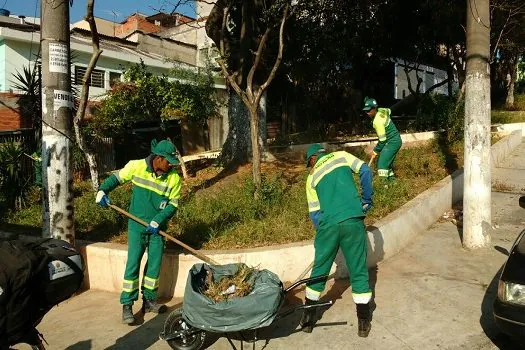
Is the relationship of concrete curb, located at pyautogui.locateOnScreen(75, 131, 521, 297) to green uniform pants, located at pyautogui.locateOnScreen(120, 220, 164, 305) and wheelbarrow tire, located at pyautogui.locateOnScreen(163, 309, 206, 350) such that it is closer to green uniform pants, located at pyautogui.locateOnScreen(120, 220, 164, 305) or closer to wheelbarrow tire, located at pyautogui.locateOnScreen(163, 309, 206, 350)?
green uniform pants, located at pyautogui.locateOnScreen(120, 220, 164, 305)

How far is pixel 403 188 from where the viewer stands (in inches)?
299

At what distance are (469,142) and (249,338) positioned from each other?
3685mm

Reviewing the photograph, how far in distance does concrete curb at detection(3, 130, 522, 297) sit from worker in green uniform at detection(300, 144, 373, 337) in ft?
3.14

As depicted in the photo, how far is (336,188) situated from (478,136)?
104 inches

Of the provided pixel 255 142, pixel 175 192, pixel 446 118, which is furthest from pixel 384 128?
pixel 446 118

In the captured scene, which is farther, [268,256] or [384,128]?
[384,128]

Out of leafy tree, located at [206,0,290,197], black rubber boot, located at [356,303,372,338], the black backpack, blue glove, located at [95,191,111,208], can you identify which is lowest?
black rubber boot, located at [356,303,372,338]

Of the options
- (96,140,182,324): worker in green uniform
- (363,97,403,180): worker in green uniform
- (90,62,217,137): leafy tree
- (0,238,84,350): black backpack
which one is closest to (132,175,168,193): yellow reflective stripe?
(96,140,182,324): worker in green uniform

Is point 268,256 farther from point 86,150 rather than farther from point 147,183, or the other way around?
point 86,150

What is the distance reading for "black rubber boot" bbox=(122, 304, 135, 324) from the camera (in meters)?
4.71

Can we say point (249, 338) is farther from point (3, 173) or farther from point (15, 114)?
point (15, 114)

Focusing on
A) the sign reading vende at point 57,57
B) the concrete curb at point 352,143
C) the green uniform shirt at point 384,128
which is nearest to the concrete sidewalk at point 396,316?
the sign reading vende at point 57,57

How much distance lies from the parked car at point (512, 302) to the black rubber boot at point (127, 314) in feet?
10.3

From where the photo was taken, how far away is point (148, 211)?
4.93 m
